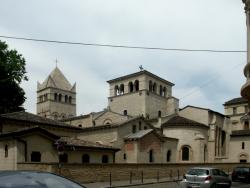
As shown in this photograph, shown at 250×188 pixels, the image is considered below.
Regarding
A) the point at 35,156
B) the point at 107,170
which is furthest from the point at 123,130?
the point at 107,170

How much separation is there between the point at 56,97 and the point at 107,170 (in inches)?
2703

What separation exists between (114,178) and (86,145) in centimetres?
717

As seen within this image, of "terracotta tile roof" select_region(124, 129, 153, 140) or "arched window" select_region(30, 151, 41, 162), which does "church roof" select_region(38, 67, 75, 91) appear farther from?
"arched window" select_region(30, 151, 41, 162)

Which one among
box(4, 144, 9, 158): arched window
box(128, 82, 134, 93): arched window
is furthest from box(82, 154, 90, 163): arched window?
box(128, 82, 134, 93): arched window

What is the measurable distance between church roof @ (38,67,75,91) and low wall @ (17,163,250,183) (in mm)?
62259

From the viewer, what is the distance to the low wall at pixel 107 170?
28.7 metres

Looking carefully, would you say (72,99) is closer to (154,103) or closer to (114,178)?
(154,103)

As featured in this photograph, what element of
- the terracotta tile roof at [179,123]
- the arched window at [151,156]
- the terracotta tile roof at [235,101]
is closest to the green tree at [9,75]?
the arched window at [151,156]

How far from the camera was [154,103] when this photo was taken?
75.1 meters

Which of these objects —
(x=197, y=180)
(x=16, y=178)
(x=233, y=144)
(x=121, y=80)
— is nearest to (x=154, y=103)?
(x=121, y=80)

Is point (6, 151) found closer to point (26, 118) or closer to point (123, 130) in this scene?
point (26, 118)

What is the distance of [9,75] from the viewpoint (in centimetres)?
4884

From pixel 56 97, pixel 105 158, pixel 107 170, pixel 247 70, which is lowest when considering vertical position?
pixel 107 170

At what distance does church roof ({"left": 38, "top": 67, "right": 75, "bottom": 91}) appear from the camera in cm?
9856
